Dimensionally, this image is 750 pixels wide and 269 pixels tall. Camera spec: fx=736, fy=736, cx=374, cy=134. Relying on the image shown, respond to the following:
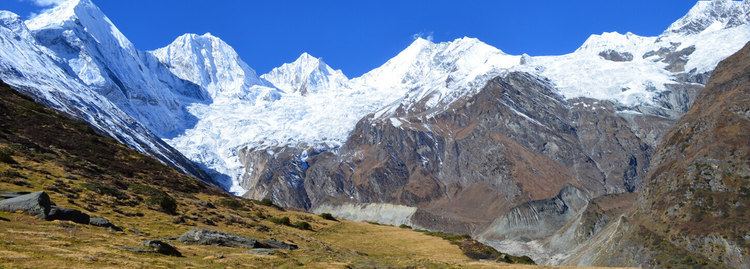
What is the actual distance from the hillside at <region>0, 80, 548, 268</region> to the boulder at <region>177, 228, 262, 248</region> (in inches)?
43.5

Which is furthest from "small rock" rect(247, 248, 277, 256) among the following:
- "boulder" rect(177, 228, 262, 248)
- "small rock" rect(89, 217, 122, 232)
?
"small rock" rect(89, 217, 122, 232)

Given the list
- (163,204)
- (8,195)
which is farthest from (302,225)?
(8,195)

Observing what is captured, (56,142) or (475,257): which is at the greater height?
(56,142)

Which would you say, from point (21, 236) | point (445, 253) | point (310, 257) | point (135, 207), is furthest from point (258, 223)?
point (21, 236)

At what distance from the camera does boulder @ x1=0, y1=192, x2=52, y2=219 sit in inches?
1953

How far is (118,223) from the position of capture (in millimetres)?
56562

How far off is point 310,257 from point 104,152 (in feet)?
170

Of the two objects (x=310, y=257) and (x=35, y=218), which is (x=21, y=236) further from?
(x=310, y=257)

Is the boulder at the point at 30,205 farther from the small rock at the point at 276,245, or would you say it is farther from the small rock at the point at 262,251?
the small rock at the point at 276,245

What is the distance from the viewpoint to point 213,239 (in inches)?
2094

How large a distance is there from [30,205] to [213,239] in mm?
12467

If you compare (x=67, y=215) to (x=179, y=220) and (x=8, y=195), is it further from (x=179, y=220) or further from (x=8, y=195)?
(x=179, y=220)

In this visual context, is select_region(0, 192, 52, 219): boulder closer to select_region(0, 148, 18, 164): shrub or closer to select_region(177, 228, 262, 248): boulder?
select_region(177, 228, 262, 248): boulder

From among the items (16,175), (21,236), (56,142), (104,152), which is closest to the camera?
(21,236)
